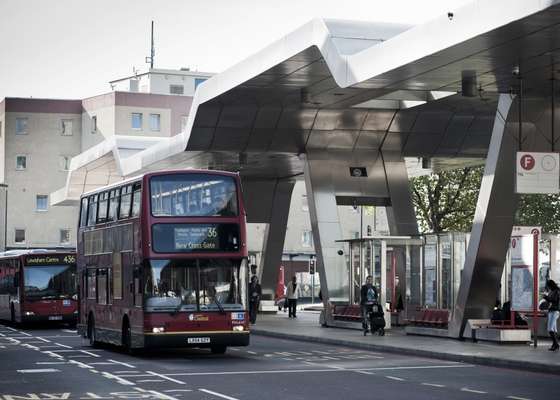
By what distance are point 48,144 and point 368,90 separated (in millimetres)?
69187

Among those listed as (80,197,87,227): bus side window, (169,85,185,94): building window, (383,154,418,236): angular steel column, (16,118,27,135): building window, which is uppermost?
(169,85,185,94): building window

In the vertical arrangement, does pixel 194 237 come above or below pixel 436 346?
above

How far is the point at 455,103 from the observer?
36750mm

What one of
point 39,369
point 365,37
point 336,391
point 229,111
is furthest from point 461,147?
point 336,391

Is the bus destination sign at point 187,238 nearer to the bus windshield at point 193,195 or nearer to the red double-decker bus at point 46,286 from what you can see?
the bus windshield at point 193,195

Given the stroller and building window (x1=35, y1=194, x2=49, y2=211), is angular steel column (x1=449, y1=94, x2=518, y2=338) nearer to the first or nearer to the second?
the stroller

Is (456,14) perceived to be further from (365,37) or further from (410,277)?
(410,277)

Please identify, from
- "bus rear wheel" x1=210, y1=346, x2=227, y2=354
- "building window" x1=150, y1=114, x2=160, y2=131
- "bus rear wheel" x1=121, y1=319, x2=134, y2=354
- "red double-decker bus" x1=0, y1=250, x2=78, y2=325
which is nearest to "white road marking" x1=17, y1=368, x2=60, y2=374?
"bus rear wheel" x1=121, y1=319, x2=134, y2=354

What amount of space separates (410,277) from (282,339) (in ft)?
14.5

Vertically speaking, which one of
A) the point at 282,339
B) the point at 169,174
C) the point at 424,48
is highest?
the point at 424,48

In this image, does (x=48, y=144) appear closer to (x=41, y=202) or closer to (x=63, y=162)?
(x=63, y=162)

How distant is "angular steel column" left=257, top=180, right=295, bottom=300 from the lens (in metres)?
54.6

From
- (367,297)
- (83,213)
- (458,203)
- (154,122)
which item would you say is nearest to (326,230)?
(367,297)

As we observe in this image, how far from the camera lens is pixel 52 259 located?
45188 mm
